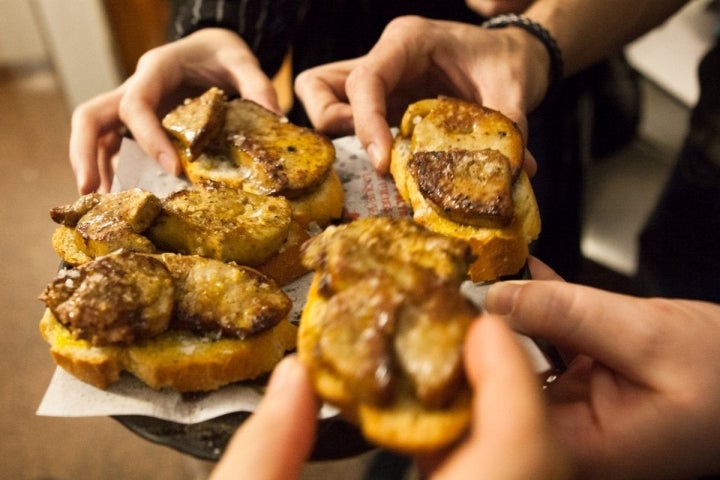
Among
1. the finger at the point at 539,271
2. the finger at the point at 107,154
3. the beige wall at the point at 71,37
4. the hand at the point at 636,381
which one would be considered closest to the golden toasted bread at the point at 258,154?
the finger at the point at 107,154

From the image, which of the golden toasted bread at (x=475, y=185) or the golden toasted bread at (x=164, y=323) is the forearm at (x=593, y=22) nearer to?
the golden toasted bread at (x=475, y=185)

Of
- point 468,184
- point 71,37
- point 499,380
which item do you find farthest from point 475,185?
point 71,37

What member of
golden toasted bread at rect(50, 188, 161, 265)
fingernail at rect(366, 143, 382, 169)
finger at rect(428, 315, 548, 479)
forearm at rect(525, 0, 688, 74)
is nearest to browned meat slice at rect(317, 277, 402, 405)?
finger at rect(428, 315, 548, 479)

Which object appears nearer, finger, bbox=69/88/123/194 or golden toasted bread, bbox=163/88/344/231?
golden toasted bread, bbox=163/88/344/231

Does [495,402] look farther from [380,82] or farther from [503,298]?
[380,82]

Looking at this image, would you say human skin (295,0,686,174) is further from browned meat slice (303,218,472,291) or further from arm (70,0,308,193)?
browned meat slice (303,218,472,291)
